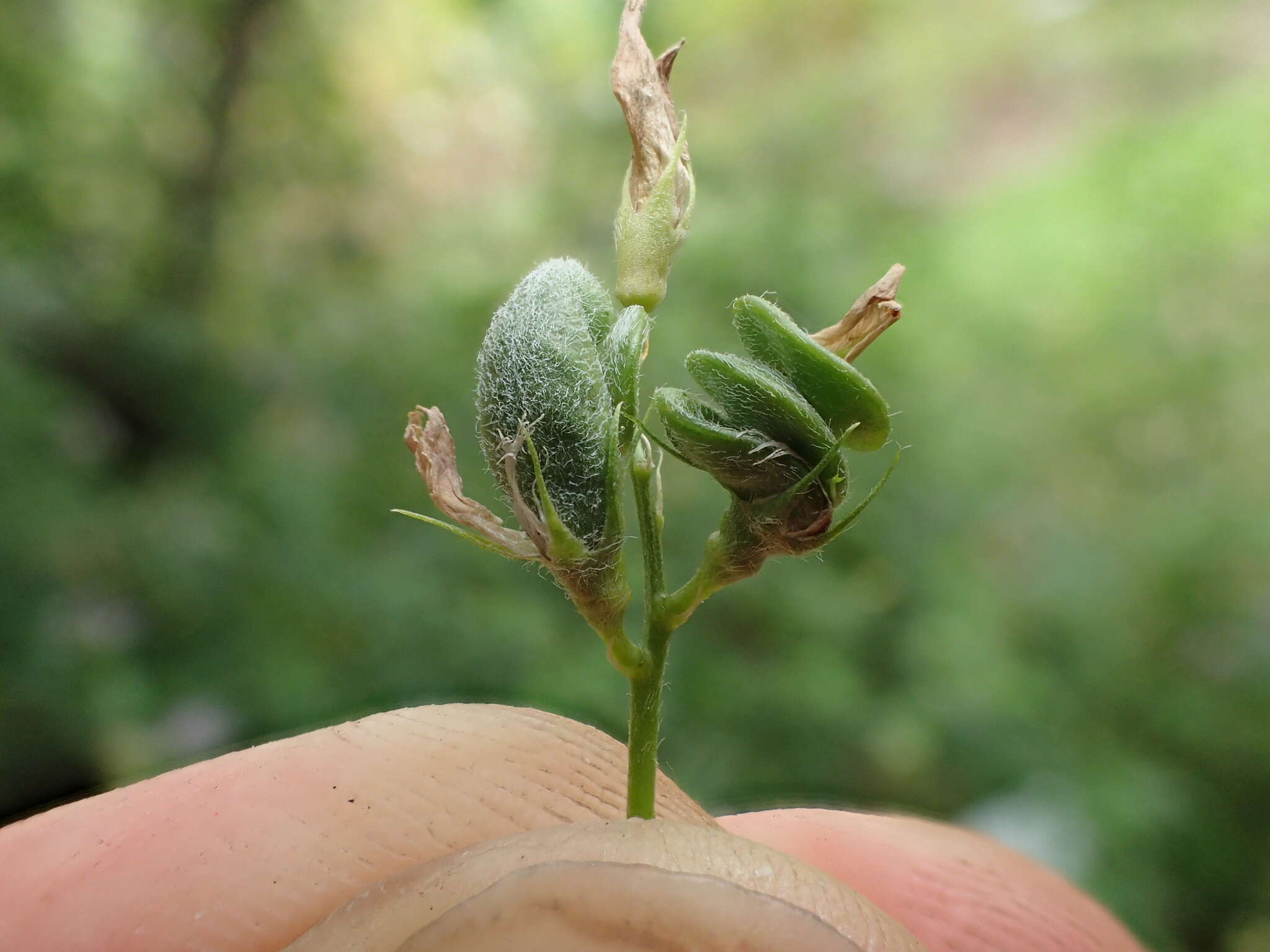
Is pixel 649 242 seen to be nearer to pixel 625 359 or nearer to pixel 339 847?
pixel 625 359

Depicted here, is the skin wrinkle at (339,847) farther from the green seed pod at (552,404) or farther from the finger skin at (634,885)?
the green seed pod at (552,404)

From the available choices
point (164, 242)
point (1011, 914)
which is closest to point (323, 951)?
point (1011, 914)

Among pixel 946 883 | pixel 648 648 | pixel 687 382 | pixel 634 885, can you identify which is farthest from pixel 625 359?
pixel 687 382

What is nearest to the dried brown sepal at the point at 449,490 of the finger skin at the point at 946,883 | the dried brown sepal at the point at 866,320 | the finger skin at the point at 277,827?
the dried brown sepal at the point at 866,320

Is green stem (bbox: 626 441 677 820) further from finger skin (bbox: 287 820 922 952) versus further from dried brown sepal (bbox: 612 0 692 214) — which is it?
dried brown sepal (bbox: 612 0 692 214)

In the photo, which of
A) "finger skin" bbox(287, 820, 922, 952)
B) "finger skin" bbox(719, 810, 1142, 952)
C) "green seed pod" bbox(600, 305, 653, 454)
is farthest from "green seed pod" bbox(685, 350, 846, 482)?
"finger skin" bbox(719, 810, 1142, 952)

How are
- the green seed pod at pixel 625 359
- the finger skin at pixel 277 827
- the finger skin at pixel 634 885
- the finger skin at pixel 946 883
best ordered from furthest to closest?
the finger skin at pixel 946 883 → the finger skin at pixel 277 827 → the green seed pod at pixel 625 359 → the finger skin at pixel 634 885
